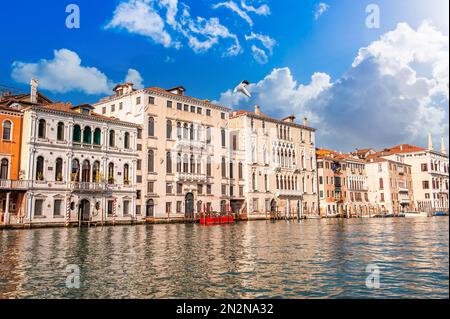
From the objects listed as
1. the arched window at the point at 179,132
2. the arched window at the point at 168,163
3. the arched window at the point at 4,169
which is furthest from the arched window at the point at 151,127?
the arched window at the point at 4,169

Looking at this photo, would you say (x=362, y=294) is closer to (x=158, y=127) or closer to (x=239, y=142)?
(x=158, y=127)

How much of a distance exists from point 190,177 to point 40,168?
1520cm

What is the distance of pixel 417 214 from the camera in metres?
70.2

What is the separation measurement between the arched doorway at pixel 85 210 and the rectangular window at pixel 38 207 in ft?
10.9

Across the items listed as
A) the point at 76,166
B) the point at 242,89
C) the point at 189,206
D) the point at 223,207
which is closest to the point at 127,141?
the point at 76,166

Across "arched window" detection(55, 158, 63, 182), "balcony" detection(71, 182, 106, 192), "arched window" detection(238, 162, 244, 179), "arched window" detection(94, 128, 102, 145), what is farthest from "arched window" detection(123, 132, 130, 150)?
"arched window" detection(238, 162, 244, 179)

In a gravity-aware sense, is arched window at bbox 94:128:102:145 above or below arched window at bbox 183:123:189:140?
below

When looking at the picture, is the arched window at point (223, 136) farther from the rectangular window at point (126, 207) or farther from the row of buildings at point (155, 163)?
the rectangular window at point (126, 207)

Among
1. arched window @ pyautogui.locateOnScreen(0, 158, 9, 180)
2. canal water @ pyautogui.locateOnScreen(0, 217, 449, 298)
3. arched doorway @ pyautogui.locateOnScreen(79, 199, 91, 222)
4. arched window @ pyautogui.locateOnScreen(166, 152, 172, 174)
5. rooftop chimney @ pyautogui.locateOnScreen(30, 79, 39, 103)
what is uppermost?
rooftop chimney @ pyautogui.locateOnScreen(30, 79, 39, 103)

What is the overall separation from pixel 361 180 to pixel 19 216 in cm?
5510

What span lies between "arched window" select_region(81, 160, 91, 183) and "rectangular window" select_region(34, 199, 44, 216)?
13.8 feet

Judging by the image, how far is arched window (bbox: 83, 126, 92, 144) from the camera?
3747 centimetres

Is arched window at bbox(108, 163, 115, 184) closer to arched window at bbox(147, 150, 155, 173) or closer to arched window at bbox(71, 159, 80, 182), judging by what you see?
arched window at bbox(71, 159, 80, 182)

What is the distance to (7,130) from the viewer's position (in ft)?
108
